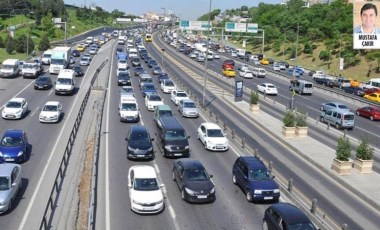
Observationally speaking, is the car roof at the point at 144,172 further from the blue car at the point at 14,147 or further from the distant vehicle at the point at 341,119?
the distant vehicle at the point at 341,119

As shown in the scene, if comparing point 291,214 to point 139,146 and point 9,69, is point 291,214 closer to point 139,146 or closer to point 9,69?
point 139,146

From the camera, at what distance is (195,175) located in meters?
23.0

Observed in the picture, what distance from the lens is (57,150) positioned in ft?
98.9

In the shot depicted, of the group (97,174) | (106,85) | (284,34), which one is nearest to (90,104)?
(106,85)

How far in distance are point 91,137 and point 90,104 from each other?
13.3m

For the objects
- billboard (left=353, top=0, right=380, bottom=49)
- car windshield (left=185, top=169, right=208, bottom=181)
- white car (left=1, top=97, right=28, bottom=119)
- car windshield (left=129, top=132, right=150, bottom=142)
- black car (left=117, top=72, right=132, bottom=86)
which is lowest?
car windshield (left=185, top=169, right=208, bottom=181)

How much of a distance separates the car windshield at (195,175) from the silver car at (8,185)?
7.97m

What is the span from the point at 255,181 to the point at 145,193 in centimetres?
555

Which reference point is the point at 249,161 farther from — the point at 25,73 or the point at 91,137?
the point at 25,73

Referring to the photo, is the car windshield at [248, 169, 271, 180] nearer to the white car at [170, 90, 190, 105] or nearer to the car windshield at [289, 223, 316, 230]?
the car windshield at [289, 223, 316, 230]

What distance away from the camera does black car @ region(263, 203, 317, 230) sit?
1717 centimetres

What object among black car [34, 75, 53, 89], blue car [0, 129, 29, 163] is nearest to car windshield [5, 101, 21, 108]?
blue car [0, 129, 29, 163]

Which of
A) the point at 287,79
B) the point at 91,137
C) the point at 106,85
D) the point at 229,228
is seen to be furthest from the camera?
the point at 287,79

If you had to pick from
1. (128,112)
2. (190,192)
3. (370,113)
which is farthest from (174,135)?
(370,113)
